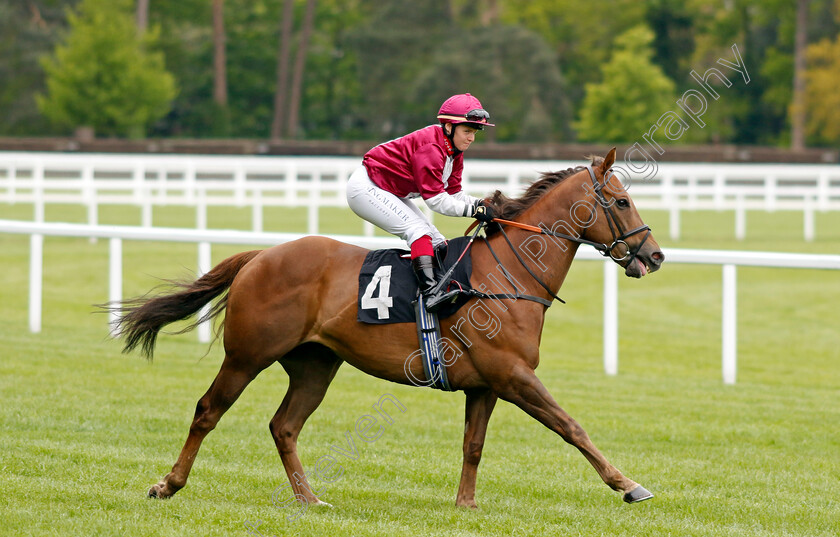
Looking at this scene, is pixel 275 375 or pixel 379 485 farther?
pixel 275 375

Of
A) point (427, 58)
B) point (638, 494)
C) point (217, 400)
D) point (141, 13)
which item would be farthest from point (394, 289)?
point (427, 58)

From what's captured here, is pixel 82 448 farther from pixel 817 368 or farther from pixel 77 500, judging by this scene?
pixel 817 368

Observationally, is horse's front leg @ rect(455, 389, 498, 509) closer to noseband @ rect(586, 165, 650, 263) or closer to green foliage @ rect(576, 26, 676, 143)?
noseband @ rect(586, 165, 650, 263)

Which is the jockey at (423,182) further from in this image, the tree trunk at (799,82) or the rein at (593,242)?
the tree trunk at (799,82)

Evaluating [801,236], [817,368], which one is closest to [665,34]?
[801,236]

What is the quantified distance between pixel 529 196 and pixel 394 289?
2.64 ft

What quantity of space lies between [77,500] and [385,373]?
1472 millimetres

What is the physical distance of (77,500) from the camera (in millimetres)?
4840

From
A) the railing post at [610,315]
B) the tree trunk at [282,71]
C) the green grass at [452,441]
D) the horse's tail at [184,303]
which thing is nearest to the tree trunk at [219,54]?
the tree trunk at [282,71]

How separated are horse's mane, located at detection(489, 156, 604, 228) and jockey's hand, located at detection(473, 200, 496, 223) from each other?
3cm

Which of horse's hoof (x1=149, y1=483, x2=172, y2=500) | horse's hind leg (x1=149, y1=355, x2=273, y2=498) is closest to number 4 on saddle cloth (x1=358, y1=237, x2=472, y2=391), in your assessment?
horse's hind leg (x1=149, y1=355, x2=273, y2=498)

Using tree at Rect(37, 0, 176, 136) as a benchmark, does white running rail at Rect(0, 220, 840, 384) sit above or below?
below

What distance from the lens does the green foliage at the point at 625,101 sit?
3666cm

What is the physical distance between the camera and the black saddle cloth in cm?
505
